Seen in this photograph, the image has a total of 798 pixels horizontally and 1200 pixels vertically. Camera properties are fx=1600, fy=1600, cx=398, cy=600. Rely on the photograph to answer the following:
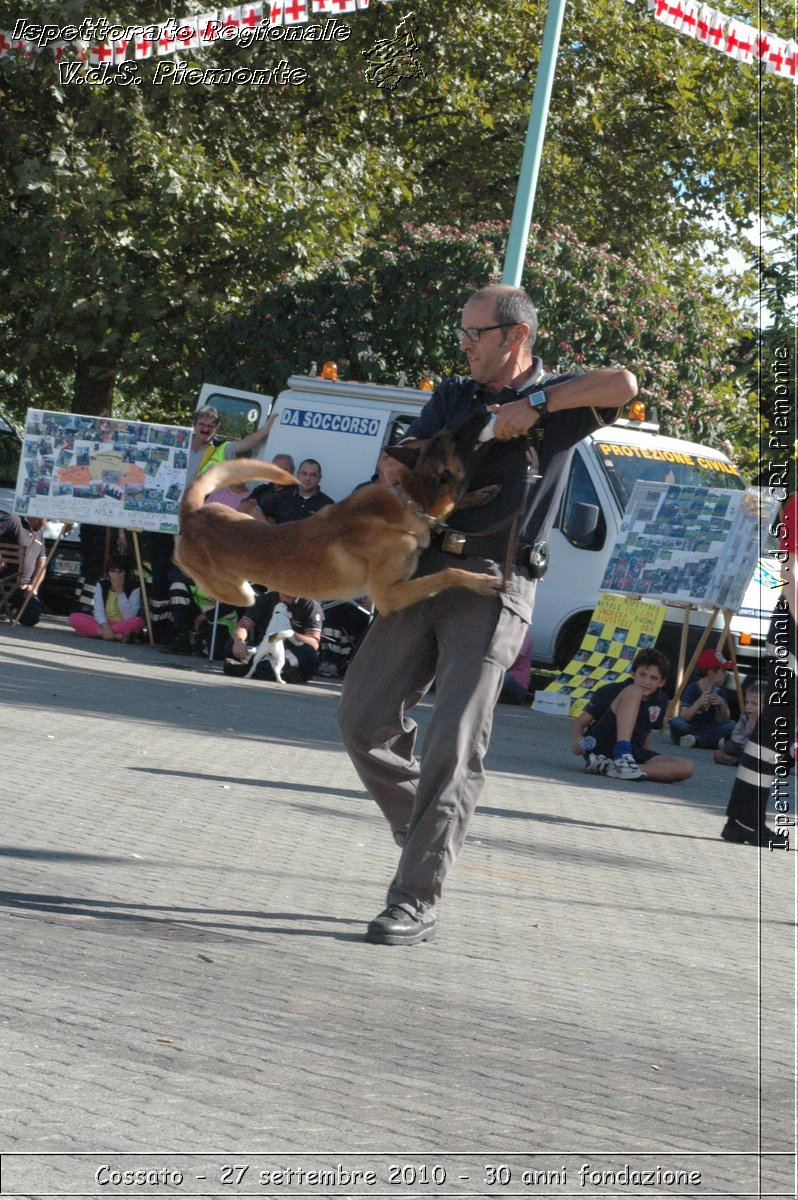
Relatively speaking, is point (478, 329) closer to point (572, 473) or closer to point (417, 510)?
point (417, 510)

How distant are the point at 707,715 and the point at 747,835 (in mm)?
5309

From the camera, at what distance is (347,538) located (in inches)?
237

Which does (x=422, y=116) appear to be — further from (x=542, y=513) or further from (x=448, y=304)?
(x=542, y=513)

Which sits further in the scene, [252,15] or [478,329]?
[252,15]

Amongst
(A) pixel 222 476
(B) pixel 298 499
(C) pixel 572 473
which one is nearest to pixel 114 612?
(B) pixel 298 499

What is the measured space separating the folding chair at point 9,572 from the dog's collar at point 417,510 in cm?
1237

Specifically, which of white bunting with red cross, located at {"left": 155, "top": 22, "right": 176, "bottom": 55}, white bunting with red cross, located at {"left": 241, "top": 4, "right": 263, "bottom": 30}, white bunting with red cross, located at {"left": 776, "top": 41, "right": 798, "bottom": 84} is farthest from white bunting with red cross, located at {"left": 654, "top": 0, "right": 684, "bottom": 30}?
white bunting with red cross, located at {"left": 155, "top": 22, "right": 176, "bottom": 55}

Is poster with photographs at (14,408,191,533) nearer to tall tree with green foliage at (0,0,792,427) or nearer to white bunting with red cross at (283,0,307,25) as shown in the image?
white bunting with red cross at (283,0,307,25)

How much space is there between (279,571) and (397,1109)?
251 cm

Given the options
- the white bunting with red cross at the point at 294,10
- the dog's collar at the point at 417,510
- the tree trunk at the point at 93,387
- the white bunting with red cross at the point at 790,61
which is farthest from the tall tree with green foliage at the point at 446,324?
the dog's collar at the point at 417,510

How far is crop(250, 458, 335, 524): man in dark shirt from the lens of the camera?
1532 centimetres

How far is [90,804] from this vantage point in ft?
26.1

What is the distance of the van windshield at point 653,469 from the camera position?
1662 cm

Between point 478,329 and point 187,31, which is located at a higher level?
point 187,31
